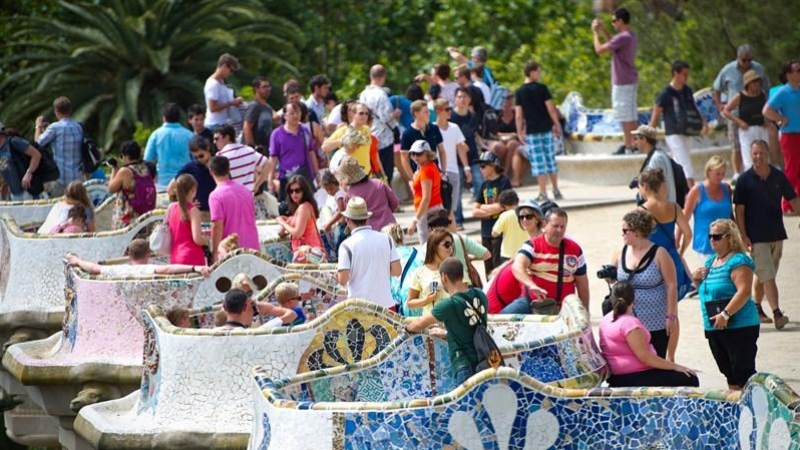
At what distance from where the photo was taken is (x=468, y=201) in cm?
2334

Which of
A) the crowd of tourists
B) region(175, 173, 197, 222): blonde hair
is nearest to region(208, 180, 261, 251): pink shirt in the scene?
the crowd of tourists

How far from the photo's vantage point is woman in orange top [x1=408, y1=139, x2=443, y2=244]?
17.2 meters

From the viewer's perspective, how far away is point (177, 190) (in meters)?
15.1

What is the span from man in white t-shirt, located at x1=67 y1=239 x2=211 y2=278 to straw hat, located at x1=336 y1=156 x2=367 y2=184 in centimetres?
162

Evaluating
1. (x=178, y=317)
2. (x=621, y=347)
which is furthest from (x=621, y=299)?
(x=178, y=317)

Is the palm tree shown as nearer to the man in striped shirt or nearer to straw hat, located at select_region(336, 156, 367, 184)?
the man in striped shirt

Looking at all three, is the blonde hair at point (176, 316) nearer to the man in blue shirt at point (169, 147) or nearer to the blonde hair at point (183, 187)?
the blonde hair at point (183, 187)

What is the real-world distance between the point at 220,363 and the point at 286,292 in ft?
2.66

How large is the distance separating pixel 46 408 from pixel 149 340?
10.5ft

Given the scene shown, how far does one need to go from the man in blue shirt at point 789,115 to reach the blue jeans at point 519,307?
7.57 metres

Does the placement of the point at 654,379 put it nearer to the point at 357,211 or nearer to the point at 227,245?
the point at 357,211

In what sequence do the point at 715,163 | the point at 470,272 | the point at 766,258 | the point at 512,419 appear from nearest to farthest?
the point at 512,419 < the point at 470,272 < the point at 766,258 < the point at 715,163

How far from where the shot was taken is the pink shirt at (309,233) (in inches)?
622

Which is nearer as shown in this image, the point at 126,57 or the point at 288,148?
the point at 288,148
